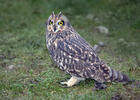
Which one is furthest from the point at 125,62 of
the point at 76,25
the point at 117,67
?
the point at 76,25

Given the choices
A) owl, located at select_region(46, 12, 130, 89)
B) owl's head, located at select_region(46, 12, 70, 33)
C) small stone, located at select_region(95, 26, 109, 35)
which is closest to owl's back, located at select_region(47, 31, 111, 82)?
owl, located at select_region(46, 12, 130, 89)

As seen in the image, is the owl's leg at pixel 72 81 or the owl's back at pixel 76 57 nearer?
the owl's back at pixel 76 57

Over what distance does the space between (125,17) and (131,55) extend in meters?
2.29

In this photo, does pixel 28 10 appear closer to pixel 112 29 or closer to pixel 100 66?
pixel 112 29

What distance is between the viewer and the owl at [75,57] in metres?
4.98

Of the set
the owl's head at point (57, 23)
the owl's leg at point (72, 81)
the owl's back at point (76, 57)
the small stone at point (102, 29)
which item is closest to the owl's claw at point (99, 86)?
the owl's back at point (76, 57)

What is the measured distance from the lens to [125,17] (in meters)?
8.86

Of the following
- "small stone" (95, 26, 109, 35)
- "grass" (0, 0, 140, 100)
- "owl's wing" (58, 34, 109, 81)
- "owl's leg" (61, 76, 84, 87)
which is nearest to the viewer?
"owl's wing" (58, 34, 109, 81)

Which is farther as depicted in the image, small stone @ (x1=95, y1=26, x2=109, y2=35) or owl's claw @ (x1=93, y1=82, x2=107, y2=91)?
small stone @ (x1=95, y1=26, x2=109, y2=35)

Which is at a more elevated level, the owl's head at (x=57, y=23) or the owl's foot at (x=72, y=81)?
the owl's head at (x=57, y=23)

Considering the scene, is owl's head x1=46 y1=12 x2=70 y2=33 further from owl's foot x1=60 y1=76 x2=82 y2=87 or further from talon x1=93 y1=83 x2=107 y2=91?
talon x1=93 y1=83 x2=107 y2=91

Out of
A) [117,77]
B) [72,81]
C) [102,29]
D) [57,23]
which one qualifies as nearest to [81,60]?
[72,81]

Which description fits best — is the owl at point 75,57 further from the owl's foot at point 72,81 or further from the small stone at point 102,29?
the small stone at point 102,29

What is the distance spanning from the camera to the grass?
5105 millimetres
